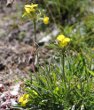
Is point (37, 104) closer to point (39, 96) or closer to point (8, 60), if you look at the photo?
point (39, 96)

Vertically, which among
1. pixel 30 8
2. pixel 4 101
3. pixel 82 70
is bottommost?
pixel 4 101

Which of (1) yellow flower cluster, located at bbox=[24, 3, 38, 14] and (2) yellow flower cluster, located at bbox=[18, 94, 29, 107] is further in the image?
(2) yellow flower cluster, located at bbox=[18, 94, 29, 107]

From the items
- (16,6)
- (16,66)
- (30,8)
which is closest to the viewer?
(30,8)

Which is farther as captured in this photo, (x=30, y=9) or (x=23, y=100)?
(x=23, y=100)

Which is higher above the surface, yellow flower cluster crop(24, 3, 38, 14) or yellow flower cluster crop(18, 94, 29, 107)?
yellow flower cluster crop(24, 3, 38, 14)

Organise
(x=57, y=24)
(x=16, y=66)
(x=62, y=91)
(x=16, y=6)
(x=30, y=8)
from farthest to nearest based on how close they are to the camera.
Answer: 1. (x=16, y=6)
2. (x=57, y=24)
3. (x=16, y=66)
4. (x=62, y=91)
5. (x=30, y=8)

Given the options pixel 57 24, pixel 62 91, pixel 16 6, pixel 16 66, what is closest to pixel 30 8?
pixel 62 91

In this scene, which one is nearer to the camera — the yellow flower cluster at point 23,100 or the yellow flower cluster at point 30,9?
the yellow flower cluster at point 30,9

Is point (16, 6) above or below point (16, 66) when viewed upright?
above

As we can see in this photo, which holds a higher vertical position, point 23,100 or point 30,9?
point 30,9

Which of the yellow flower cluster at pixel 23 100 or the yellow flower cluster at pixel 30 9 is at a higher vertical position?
the yellow flower cluster at pixel 30 9

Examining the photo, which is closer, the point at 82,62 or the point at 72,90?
the point at 72,90
